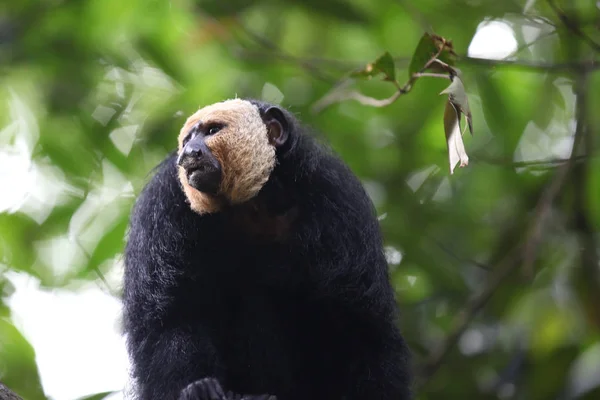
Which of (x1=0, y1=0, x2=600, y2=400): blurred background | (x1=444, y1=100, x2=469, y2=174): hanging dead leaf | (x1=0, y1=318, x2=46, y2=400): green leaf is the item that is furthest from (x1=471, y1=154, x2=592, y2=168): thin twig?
(x1=0, y1=318, x2=46, y2=400): green leaf

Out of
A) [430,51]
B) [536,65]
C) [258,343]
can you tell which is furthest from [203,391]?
[536,65]

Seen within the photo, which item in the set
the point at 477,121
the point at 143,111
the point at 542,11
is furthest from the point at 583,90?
the point at 143,111

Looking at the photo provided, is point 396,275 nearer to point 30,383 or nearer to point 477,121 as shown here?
point 477,121

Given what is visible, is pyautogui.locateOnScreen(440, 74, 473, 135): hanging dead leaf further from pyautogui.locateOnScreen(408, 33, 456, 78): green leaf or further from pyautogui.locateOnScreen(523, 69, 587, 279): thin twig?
pyautogui.locateOnScreen(523, 69, 587, 279): thin twig

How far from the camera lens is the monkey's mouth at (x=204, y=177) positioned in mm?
4230

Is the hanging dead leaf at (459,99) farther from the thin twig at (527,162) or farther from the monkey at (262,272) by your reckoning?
the thin twig at (527,162)

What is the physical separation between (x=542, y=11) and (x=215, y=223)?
264 cm

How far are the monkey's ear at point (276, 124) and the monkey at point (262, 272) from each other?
7 centimetres

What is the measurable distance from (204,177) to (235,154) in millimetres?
389

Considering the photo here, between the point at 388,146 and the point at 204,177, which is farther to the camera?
the point at 388,146

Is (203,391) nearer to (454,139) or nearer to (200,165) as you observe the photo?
(200,165)

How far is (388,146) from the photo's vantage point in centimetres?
591

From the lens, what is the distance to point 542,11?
561 cm

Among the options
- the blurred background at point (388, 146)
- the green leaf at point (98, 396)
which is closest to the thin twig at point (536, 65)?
the blurred background at point (388, 146)
